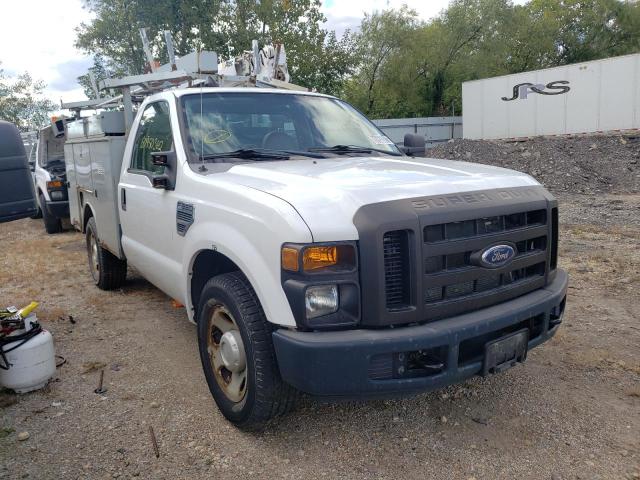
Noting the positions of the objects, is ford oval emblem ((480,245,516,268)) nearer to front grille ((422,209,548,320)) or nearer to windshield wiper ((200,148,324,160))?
front grille ((422,209,548,320))

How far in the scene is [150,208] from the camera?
397 centimetres

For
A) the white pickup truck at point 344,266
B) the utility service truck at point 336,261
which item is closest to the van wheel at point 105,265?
the utility service truck at point 336,261

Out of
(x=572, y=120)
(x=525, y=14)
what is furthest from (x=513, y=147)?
(x=525, y=14)

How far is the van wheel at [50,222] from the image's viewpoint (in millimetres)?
10320

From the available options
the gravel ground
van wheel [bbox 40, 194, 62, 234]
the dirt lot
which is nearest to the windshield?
the dirt lot

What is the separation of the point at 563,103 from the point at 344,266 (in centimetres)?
2029

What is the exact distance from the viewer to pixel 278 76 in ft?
21.7

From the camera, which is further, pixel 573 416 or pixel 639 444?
pixel 573 416

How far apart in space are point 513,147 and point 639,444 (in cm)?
1800

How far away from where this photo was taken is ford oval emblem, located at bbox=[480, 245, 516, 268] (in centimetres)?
261

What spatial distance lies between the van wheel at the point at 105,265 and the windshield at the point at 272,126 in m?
2.55

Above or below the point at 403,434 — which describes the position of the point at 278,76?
above

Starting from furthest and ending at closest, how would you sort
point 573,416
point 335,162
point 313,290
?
point 335,162 < point 573,416 < point 313,290

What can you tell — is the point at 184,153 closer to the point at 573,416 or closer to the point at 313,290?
the point at 313,290
